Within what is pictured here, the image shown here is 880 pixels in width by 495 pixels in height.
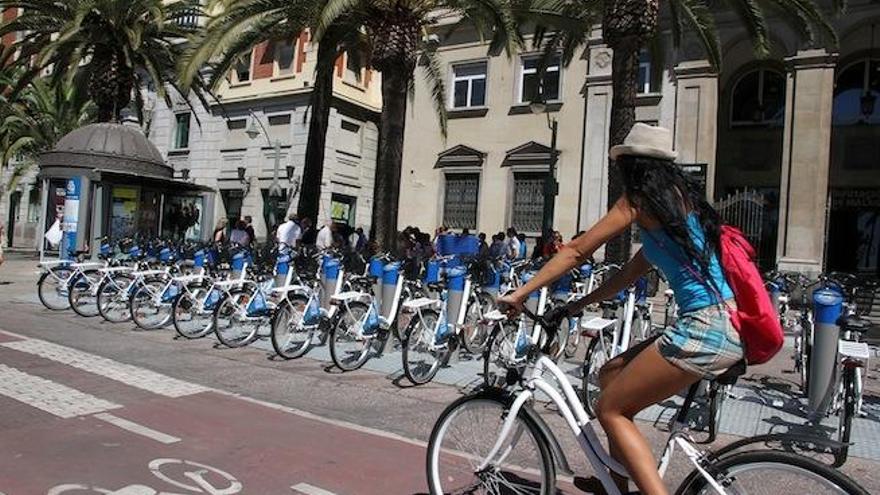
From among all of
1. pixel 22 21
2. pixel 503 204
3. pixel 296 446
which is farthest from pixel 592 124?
pixel 296 446

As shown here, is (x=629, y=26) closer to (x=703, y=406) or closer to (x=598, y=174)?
(x=703, y=406)

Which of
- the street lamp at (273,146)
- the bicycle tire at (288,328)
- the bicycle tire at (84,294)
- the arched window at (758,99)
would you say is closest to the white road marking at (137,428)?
the bicycle tire at (288,328)

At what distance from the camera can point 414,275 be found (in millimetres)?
9469

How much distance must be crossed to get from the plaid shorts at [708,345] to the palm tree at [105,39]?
18.0 metres

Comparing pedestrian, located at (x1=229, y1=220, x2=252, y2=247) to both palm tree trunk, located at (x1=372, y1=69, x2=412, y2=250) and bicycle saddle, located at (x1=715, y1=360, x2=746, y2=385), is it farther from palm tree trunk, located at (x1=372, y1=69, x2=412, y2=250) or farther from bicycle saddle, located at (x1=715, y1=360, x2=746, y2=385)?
bicycle saddle, located at (x1=715, y1=360, x2=746, y2=385)

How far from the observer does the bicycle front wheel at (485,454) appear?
3.44m

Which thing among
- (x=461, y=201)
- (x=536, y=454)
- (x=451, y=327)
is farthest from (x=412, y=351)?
(x=461, y=201)

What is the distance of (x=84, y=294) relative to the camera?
12.2 m

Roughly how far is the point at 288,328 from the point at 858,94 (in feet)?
63.5

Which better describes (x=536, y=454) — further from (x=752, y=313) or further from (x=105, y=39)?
(x=105, y=39)

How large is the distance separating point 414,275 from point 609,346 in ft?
10.8

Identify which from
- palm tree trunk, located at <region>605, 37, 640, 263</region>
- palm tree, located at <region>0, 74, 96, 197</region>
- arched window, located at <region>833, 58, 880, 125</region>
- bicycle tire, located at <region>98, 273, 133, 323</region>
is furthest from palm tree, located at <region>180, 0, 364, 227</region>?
palm tree, located at <region>0, 74, 96, 197</region>

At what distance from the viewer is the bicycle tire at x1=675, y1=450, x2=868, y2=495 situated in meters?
2.67

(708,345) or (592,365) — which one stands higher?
(708,345)
